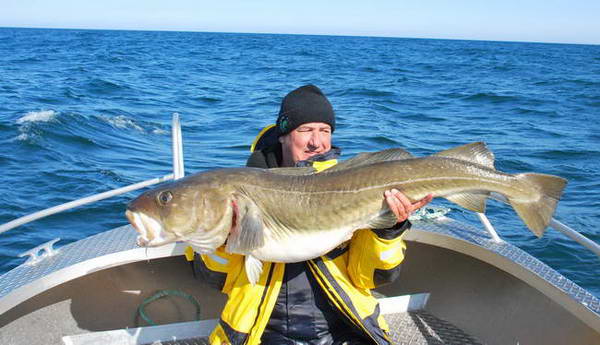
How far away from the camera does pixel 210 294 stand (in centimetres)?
490

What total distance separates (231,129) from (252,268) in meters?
12.8

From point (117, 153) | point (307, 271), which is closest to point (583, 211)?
point (307, 271)

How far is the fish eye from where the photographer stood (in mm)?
2871

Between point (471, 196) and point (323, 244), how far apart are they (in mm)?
936

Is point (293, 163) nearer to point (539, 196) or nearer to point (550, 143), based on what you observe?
point (539, 196)

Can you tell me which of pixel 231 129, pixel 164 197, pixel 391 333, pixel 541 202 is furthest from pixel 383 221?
pixel 231 129

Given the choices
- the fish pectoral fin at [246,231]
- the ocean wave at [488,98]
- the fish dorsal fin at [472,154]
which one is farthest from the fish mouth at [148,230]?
the ocean wave at [488,98]

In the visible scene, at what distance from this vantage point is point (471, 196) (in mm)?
3139

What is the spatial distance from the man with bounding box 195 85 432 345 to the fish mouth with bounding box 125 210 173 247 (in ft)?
1.57

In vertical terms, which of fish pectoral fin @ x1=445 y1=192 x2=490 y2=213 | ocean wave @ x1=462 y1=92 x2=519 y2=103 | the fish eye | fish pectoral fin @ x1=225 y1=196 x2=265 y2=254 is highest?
the fish eye

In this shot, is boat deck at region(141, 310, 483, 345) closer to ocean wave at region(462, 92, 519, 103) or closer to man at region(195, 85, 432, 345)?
man at region(195, 85, 432, 345)

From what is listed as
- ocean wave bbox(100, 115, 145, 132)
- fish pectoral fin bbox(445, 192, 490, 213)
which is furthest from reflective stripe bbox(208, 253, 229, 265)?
ocean wave bbox(100, 115, 145, 132)

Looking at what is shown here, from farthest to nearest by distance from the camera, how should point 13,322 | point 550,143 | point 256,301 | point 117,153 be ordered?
point 550,143, point 117,153, point 13,322, point 256,301

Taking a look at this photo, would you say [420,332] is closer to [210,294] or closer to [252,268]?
[210,294]
